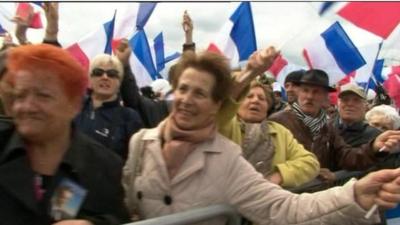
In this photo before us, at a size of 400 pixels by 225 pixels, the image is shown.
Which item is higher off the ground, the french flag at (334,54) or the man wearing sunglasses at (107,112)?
the french flag at (334,54)

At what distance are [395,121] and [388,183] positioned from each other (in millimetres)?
3739

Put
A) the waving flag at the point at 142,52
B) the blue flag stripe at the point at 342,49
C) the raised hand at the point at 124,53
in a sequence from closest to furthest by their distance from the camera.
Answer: the raised hand at the point at 124,53
the blue flag stripe at the point at 342,49
the waving flag at the point at 142,52

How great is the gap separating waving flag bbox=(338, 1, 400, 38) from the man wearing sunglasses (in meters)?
1.91

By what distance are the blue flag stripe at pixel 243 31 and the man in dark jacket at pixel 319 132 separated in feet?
6.29

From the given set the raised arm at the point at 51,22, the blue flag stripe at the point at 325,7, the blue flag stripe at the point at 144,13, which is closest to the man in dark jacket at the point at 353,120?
the blue flag stripe at the point at 325,7

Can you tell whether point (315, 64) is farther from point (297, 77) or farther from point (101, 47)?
point (101, 47)

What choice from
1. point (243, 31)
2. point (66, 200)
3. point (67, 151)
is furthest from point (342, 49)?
point (66, 200)

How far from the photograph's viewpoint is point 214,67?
2.72m

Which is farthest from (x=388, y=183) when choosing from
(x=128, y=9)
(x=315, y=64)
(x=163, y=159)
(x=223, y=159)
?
(x=128, y=9)

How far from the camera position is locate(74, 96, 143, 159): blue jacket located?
163 inches

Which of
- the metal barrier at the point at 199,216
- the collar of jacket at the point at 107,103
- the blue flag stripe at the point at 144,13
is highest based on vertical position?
the blue flag stripe at the point at 144,13

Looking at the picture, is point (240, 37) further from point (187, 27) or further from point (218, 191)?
point (218, 191)

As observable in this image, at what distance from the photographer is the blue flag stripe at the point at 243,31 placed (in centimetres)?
681

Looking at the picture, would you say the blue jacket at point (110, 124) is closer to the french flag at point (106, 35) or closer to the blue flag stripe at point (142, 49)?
the french flag at point (106, 35)
